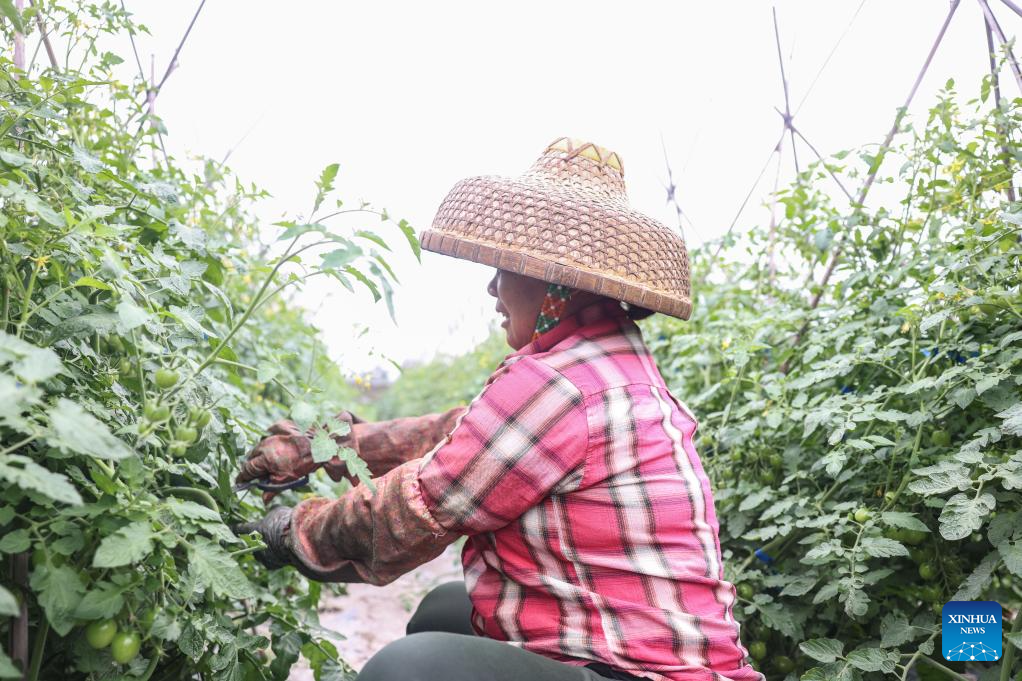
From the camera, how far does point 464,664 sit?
1.36 m

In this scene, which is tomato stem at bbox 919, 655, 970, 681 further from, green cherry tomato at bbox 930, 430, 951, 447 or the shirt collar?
the shirt collar

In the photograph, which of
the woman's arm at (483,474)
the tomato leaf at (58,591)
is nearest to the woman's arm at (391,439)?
Answer: the woman's arm at (483,474)

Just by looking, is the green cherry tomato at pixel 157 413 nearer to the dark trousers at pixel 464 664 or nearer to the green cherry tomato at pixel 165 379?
the green cherry tomato at pixel 165 379

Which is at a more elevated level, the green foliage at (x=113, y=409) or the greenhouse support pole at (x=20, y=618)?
the green foliage at (x=113, y=409)

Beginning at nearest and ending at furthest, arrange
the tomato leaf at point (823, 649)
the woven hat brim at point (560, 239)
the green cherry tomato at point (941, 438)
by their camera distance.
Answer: the woven hat brim at point (560, 239) → the tomato leaf at point (823, 649) → the green cherry tomato at point (941, 438)

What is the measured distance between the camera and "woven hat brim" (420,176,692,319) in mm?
1514

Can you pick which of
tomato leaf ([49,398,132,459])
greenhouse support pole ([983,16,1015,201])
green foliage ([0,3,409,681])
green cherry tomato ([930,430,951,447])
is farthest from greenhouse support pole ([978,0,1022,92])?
tomato leaf ([49,398,132,459])

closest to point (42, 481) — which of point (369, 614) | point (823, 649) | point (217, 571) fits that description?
point (217, 571)

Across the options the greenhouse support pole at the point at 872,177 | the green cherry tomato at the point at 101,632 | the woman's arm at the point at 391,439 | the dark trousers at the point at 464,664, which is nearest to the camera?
the green cherry tomato at the point at 101,632

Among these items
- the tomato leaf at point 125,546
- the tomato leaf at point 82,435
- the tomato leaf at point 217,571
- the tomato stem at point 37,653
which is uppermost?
the tomato leaf at point 82,435

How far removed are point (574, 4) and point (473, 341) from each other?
3773 millimetres

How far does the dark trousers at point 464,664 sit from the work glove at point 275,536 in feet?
1.05

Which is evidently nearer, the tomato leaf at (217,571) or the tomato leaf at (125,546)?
the tomato leaf at (125,546)

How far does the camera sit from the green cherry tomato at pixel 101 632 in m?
1.08
